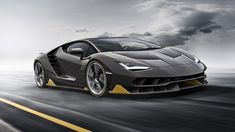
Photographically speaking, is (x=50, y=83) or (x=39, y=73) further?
(x=39, y=73)

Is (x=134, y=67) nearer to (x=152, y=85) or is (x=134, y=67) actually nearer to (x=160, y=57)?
(x=152, y=85)

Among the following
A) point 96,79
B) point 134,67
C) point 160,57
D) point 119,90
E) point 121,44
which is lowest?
point 119,90

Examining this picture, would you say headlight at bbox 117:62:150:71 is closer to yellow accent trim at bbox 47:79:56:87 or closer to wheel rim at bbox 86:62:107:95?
wheel rim at bbox 86:62:107:95

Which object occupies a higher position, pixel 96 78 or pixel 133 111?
pixel 96 78

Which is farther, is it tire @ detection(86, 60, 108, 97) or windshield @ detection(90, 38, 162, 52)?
windshield @ detection(90, 38, 162, 52)

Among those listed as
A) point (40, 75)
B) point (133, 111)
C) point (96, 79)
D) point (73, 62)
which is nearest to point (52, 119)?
point (133, 111)

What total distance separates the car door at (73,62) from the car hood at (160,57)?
31.1 inches

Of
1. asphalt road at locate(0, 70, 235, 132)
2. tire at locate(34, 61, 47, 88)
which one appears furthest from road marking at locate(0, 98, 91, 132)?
tire at locate(34, 61, 47, 88)

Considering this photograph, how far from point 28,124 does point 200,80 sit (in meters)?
3.46

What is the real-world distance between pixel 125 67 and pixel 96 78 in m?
0.79

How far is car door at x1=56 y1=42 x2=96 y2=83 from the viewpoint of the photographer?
8.33m

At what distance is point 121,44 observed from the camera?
8531 mm

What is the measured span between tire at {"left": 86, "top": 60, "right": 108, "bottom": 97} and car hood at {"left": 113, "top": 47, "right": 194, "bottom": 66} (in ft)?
1.40

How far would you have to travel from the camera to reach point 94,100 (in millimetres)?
7520
